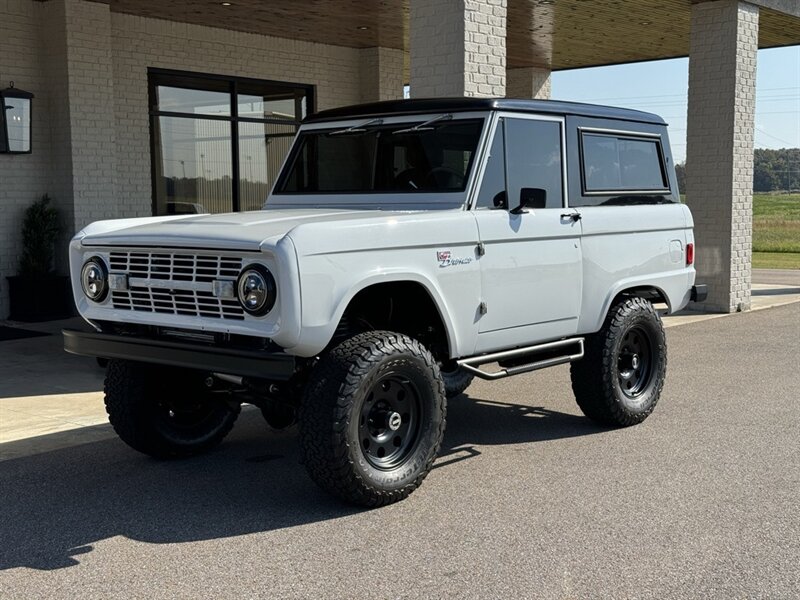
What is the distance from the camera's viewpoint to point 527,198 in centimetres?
596

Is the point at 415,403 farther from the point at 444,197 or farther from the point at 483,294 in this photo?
the point at 444,197

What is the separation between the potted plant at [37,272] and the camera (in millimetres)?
12430

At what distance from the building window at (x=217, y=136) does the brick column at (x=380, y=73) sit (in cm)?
116

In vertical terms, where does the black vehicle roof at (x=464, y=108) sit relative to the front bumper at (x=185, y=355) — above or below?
above

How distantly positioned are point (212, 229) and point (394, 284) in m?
1.01

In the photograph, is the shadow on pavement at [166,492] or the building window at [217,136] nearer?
the shadow on pavement at [166,492]

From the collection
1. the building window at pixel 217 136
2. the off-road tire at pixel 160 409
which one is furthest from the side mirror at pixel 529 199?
the building window at pixel 217 136

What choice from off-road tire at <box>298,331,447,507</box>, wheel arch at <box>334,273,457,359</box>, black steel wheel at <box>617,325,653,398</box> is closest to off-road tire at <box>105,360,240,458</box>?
wheel arch at <box>334,273,457,359</box>

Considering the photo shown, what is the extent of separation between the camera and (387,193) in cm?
632

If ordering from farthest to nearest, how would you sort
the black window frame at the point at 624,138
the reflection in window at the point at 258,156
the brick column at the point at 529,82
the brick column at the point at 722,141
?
the brick column at the point at 529,82
the reflection in window at the point at 258,156
the brick column at the point at 722,141
the black window frame at the point at 624,138

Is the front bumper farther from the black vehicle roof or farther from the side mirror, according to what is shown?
the black vehicle roof

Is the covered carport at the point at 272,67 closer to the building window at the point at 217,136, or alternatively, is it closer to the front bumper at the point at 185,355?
the building window at the point at 217,136

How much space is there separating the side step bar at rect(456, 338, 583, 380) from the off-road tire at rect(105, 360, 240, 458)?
63.7 inches

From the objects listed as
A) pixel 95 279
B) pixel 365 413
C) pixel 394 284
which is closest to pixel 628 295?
pixel 394 284
